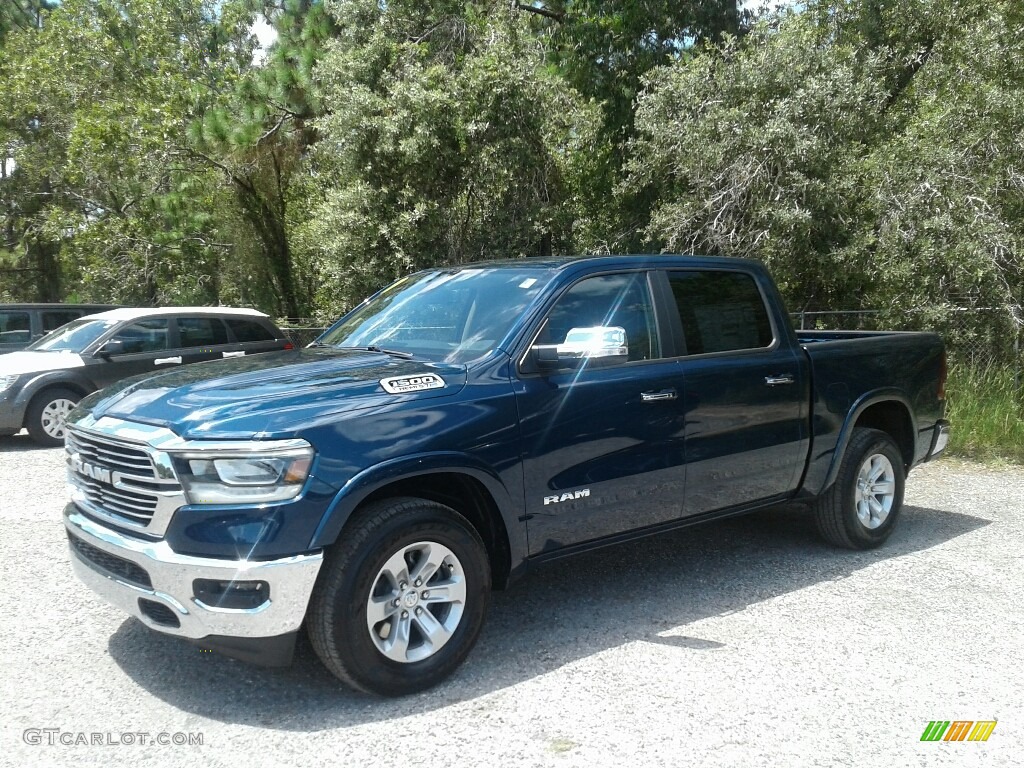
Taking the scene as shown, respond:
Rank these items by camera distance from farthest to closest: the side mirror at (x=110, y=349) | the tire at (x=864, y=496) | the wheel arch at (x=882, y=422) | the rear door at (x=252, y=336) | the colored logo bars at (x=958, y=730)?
1. the rear door at (x=252, y=336)
2. the side mirror at (x=110, y=349)
3. the tire at (x=864, y=496)
4. the wheel arch at (x=882, y=422)
5. the colored logo bars at (x=958, y=730)

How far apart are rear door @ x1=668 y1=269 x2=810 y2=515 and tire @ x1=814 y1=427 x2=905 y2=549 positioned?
19.8 inches

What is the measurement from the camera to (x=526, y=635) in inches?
185

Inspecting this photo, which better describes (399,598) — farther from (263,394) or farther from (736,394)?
(736,394)

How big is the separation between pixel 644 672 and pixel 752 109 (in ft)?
32.8

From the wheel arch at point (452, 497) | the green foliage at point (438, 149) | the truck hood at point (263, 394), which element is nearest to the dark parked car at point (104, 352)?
the green foliage at point (438, 149)

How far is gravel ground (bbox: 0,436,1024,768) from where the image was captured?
11.6ft

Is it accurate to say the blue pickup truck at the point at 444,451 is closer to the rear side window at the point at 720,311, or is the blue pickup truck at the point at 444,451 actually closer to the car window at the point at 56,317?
the rear side window at the point at 720,311

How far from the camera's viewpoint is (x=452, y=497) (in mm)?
4285

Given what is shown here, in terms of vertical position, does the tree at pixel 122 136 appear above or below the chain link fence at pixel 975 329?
above

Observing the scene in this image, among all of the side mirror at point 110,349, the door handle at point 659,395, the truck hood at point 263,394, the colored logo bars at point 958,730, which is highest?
the truck hood at point 263,394

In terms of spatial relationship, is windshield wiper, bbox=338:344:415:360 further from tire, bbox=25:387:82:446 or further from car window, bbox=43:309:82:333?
car window, bbox=43:309:82:333

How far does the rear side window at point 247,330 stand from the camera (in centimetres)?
1220

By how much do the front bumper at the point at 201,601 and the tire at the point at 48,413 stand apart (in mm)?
7929

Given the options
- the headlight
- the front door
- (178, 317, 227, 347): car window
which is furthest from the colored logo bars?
(178, 317, 227, 347): car window
